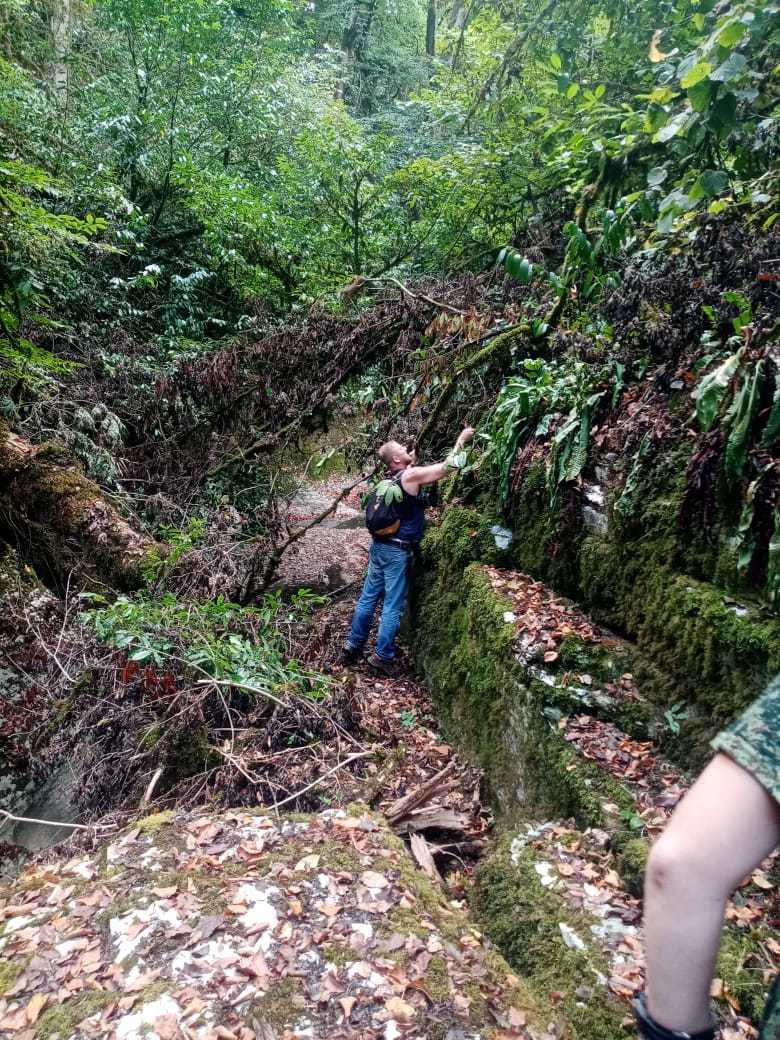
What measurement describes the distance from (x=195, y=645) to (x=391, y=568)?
7.56 ft

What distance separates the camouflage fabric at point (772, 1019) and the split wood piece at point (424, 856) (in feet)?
8.63

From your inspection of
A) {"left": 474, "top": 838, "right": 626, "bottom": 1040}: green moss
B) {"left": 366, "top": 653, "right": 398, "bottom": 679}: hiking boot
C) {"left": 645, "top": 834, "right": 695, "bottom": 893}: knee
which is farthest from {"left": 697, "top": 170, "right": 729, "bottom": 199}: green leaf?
{"left": 366, "top": 653, "right": 398, "bottom": 679}: hiking boot

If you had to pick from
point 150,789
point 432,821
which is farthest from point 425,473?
point 150,789

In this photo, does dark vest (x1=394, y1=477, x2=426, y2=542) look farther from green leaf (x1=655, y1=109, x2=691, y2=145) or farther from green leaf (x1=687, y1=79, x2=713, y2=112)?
green leaf (x1=687, y1=79, x2=713, y2=112)

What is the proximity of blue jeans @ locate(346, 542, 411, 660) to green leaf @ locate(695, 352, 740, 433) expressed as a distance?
3310 mm

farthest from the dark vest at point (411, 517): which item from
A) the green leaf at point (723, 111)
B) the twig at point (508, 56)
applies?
the twig at point (508, 56)

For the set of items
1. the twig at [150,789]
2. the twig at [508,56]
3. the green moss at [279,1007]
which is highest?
the twig at [508,56]

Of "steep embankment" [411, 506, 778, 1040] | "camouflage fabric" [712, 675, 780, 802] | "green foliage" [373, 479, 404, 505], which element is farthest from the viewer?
"green foliage" [373, 479, 404, 505]

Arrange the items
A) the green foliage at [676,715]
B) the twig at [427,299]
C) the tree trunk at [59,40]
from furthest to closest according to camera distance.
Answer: the tree trunk at [59,40]
the twig at [427,299]
the green foliage at [676,715]

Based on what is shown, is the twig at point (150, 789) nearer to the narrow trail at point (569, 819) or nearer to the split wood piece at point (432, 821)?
the narrow trail at point (569, 819)

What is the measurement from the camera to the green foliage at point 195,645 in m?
4.41

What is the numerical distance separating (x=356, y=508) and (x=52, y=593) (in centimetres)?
686

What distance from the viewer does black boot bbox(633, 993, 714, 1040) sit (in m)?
1.14

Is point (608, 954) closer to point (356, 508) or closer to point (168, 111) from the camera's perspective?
point (356, 508)
